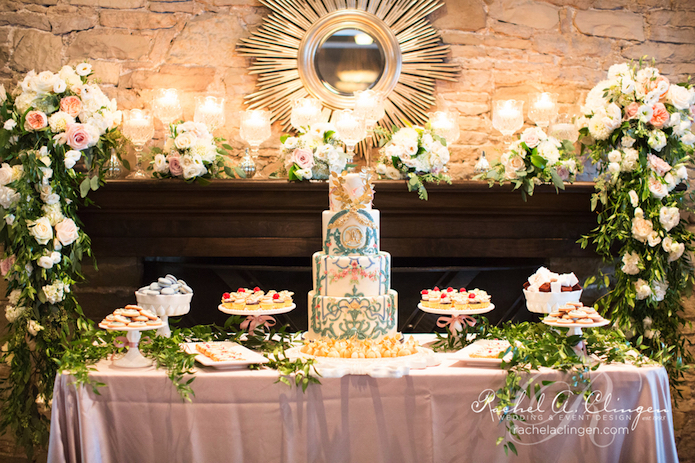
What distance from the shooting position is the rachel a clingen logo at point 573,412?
1852mm

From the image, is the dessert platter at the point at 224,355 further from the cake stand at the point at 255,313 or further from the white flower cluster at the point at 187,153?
the white flower cluster at the point at 187,153

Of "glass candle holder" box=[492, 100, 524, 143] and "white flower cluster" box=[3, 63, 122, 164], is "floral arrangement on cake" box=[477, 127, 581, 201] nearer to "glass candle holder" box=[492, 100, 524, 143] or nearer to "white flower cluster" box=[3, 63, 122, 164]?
"glass candle holder" box=[492, 100, 524, 143]

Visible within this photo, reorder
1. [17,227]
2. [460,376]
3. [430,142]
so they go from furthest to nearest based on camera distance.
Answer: [430,142]
[17,227]
[460,376]

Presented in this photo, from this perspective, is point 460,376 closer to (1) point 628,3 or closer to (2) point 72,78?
(2) point 72,78

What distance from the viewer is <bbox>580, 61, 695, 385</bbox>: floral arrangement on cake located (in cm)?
285

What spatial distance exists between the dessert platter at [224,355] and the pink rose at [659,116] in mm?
2190

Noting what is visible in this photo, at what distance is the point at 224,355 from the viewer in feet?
6.39

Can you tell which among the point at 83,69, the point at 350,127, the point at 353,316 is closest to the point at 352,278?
the point at 353,316

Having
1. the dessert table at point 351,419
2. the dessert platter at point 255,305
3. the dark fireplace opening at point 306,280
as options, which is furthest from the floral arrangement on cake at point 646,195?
the dessert platter at point 255,305

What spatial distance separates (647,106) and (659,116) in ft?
0.24

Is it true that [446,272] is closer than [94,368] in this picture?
No

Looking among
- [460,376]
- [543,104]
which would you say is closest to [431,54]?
[543,104]

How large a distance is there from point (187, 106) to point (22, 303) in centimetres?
144

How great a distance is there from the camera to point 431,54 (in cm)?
354
